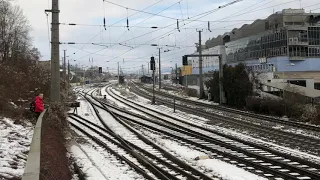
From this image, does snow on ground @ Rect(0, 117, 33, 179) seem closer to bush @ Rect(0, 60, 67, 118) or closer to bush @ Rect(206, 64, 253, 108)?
bush @ Rect(0, 60, 67, 118)

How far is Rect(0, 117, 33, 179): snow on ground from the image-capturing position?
8103 millimetres

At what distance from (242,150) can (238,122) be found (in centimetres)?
1182

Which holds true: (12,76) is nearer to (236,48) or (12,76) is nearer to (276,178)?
(276,178)

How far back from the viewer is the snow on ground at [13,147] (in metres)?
8.10

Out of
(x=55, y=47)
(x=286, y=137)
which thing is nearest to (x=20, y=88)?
(x=55, y=47)

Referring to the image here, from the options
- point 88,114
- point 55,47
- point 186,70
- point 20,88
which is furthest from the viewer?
point 186,70

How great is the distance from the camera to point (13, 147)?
1121cm

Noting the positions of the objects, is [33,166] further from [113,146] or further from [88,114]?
[88,114]

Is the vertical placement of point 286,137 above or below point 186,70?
below

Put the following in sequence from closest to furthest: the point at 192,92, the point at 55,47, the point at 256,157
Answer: the point at 256,157
the point at 55,47
the point at 192,92

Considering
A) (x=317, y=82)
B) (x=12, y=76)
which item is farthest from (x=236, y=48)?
(x=12, y=76)

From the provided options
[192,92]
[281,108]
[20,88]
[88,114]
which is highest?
[20,88]

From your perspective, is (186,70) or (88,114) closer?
(88,114)

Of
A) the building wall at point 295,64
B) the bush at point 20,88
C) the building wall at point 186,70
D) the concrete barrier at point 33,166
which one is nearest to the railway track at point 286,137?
the concrete barrier at point 33,166
